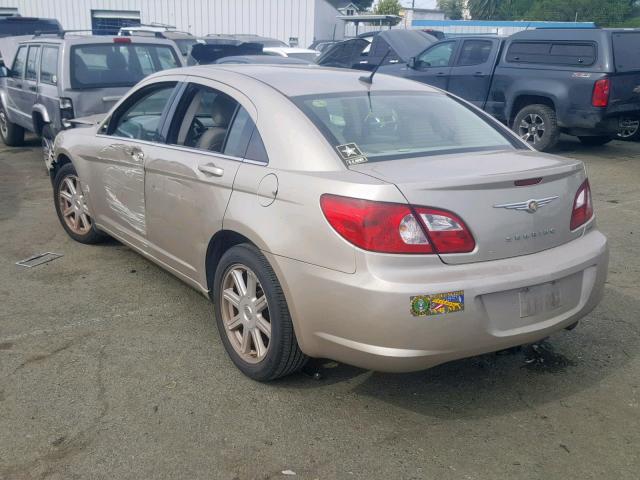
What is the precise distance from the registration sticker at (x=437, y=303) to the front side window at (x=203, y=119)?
158 cm

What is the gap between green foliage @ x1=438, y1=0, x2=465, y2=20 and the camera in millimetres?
92125

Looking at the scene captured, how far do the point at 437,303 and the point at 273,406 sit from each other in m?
1.04

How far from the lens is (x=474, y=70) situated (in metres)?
11.3

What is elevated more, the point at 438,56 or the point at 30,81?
the point at 438,56

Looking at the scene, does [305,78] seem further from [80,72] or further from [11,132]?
[11,132]

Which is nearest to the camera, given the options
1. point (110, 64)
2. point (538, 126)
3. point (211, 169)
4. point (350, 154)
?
point (350, 154)

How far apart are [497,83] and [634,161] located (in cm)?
244

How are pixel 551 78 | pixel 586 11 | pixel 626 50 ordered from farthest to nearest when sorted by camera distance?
pixel 586 11 < pixel 551 78 < pixel 626 50

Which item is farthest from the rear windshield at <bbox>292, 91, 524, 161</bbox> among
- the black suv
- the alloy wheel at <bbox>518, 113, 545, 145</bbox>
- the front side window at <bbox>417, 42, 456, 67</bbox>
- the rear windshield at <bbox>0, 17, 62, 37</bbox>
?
the rear windshield at <bbox>0, 17, 62, 37</bbox>

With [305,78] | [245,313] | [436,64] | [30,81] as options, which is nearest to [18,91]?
[30,81]

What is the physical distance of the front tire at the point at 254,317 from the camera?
3252 mm

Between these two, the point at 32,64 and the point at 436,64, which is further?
the point at 436,64

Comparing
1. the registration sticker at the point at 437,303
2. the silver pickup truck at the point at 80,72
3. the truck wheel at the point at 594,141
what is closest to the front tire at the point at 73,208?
the silver pickup truck at the point at 80,72

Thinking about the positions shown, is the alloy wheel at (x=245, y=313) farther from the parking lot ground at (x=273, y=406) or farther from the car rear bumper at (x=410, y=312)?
the car rear bumper at (x=410, y=312)
